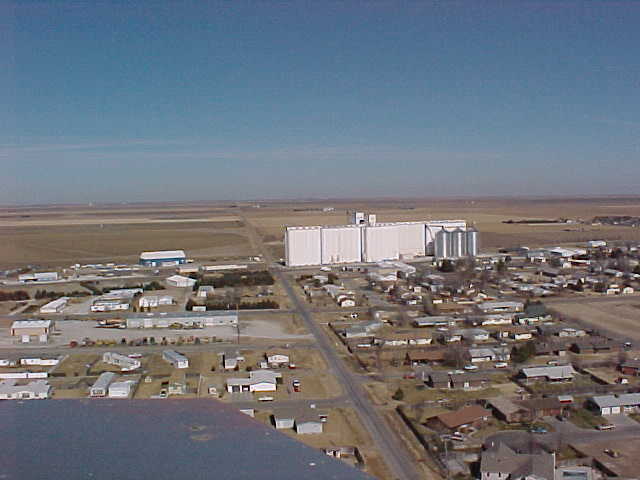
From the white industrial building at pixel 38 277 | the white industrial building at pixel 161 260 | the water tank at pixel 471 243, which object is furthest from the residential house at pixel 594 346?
the white industrial building at pixel 38 277

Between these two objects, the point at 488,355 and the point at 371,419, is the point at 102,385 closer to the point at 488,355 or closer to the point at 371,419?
the point at 371,419

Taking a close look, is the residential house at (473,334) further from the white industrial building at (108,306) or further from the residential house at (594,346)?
the white industrial building at (108,306)

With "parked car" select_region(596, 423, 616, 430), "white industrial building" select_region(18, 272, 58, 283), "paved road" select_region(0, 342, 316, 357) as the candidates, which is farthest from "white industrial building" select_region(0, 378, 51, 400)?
"white industrial building" select_region(18, 272, 58, 283)

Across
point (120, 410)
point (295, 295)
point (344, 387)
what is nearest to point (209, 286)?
point (295, 295)

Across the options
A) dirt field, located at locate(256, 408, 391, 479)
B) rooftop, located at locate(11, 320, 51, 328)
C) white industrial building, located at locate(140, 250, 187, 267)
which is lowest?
dirt field, located at locate(256, 408, 391, 479)

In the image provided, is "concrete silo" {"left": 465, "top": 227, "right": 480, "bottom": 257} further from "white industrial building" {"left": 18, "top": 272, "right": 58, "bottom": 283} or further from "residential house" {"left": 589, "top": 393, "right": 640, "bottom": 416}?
"residential house" {"left": 589, "top": 393, "right": 640, "bottom": 416}

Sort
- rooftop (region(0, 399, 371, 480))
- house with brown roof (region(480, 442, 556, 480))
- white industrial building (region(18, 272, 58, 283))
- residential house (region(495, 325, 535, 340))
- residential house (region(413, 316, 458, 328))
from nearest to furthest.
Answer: rooftop (region(0, 399, 371, 480)) → house with brown roof (region(480, 442, 556, 480)) → residential house (region(495, 325, 535, 340)) → residential house (region(413, 316, 458, 328)) → white industrial building (region(18, 272, 58, 283))
